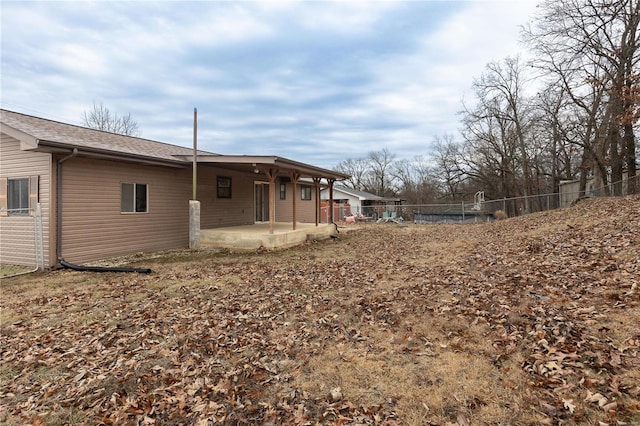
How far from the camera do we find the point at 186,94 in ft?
69.6

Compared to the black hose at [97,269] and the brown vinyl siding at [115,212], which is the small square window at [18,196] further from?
the black hose at [97,269]

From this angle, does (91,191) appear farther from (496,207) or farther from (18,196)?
(496,207)

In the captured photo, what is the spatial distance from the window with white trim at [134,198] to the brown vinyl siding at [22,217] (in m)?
1.87

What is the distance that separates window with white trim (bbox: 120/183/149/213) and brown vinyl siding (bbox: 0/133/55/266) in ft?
6.14

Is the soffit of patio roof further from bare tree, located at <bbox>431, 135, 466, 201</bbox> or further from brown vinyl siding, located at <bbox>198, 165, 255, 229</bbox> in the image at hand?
bare tree, located at <bbox>431, 135, 466, 201</bbox>

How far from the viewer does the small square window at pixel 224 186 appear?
527 inches

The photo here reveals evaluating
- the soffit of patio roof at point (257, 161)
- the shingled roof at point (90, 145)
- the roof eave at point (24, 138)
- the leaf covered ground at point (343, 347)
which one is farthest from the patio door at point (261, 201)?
the leaf covered ground at point (343, 347)

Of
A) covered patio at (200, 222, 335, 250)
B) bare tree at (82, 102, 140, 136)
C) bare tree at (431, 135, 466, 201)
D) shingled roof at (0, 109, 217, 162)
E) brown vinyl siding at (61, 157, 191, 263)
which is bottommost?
covered patio at (200, 222, 335, 250)

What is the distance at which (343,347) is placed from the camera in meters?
3.73

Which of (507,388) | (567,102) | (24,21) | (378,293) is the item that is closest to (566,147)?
(567,102)

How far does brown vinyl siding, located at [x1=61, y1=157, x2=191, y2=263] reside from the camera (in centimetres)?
866

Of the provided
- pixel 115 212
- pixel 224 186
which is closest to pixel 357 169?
pixel 224 186

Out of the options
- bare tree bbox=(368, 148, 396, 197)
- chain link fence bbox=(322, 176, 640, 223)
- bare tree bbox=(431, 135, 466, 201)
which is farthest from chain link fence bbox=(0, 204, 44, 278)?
bare tree bbox=(368, 148, 396, 197)

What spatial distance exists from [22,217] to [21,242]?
2.21 feet
